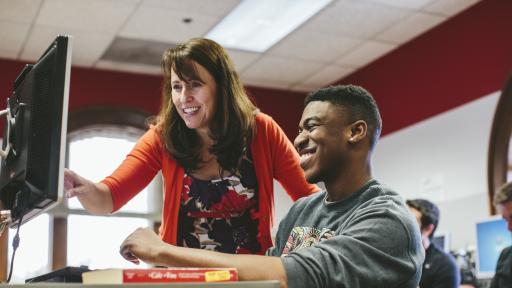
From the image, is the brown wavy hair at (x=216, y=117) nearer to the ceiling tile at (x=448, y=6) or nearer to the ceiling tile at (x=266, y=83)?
the ceiling tile at (x=448, y=6)

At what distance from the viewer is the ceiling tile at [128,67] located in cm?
630

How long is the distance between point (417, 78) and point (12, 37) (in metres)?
3.19

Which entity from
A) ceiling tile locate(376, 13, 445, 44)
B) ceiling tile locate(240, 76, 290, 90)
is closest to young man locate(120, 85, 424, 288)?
ceiling tile locate(376, 13, 445, 44)

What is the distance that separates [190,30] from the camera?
5578mm

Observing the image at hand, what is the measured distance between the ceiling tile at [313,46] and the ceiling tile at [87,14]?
133cm

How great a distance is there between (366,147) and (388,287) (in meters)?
0.39

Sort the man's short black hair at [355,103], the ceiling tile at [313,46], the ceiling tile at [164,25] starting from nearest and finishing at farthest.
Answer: the man's short black hair at [355,103] < the ceiling tile at [164,25] < the ceiling tile at [313,46]

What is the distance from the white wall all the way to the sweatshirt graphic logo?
3.74 metres

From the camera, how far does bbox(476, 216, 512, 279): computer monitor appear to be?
442 centimetres

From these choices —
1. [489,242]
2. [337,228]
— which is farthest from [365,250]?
[489,242]

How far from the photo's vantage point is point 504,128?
4.92 meters

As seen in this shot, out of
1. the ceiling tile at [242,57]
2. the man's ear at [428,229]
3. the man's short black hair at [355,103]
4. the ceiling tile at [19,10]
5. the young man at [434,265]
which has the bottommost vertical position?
the young man at [434,265]

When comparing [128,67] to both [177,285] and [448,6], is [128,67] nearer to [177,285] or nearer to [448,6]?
[448,6]

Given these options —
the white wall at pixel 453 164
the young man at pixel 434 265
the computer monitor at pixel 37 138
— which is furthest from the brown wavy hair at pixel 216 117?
the white wall at pixel 453 164
